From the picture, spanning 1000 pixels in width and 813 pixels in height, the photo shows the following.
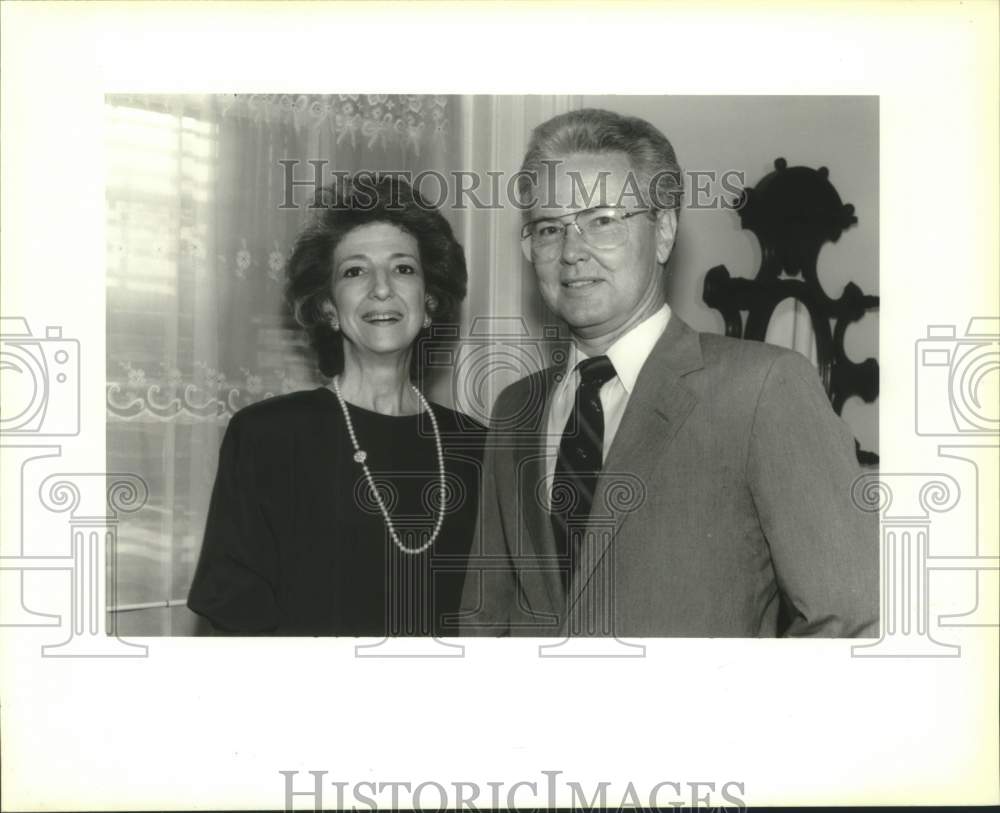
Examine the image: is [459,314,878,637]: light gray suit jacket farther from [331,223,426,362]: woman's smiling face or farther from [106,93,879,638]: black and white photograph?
[331,223,426,362]: woman's smiling face

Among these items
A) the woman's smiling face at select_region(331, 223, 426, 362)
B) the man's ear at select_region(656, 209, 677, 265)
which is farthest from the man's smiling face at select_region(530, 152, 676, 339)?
the woman's smiling face at select_region(331, 223, 426, 362)

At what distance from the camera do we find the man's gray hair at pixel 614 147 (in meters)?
2.14

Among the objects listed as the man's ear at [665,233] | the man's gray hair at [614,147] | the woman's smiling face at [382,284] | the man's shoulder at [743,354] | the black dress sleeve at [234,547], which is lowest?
the black dress sleeve at [234,547]

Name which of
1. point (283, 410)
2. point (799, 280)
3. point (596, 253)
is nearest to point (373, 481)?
point (283, 410)

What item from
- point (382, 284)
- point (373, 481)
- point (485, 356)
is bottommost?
point (373, 481)

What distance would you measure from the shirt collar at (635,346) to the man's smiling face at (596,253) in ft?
0.12

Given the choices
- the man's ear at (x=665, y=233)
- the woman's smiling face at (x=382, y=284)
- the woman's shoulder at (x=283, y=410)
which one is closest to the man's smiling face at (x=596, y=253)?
the man's ear at (x=665, y=233)

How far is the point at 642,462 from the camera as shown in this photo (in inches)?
83.7

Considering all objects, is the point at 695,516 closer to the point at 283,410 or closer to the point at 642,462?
the point at 642,462

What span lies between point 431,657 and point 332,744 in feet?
0.86

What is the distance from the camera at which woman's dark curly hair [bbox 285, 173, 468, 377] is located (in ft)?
7.07

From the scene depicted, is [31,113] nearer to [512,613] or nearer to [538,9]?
[538,9]

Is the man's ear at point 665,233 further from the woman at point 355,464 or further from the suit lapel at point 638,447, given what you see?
the woman at point 355,464

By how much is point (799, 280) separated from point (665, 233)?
289 mm
